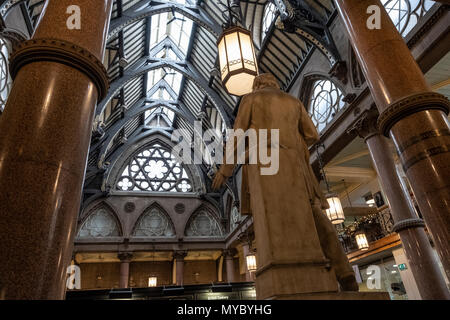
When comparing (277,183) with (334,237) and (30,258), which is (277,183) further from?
(30,258)

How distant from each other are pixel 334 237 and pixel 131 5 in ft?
43.9

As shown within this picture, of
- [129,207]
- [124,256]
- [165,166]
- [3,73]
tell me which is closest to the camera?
[3,73]

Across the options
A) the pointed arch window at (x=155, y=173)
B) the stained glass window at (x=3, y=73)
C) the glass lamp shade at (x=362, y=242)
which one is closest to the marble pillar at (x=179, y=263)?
the pointed arch window at (x=155, y=173)

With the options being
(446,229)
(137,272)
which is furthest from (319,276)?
(137,272)

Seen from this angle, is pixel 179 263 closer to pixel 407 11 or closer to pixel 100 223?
pixel 100 223

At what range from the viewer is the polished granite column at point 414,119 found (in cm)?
244

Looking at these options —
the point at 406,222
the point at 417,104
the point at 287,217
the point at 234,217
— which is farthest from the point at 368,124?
the point at 234,217

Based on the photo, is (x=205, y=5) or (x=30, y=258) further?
(x=205, y=5)

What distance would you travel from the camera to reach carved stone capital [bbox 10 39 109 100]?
1.86 m

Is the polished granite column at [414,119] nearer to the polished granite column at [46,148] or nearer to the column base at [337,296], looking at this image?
the column base at [337,296]

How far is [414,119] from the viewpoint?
2682 mm

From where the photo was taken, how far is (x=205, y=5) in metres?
13.1

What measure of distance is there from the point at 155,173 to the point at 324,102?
1361 centimetres
